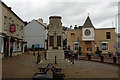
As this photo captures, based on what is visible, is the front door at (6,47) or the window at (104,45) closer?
the front door at (6,47)

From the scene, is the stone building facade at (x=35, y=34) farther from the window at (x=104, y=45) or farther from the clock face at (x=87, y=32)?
the window at (x=104, y=45)

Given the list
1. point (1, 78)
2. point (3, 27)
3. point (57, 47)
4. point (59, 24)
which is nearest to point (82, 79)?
point (1, 78)

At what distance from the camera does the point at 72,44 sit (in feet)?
107

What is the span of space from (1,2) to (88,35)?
20055 mm

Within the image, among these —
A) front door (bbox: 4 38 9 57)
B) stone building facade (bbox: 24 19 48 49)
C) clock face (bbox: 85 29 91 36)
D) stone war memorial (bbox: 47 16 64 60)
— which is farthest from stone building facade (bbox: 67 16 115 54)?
stone war memorial (bbox: 47 16 64 60)

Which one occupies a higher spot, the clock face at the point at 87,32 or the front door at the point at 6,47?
A: the clock face at the point at 87,32

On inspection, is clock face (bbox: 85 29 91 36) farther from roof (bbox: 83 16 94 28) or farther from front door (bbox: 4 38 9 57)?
front door (bbox: 4 38 9 57)

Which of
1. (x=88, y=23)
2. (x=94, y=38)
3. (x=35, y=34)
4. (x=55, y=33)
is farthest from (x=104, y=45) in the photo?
(x=35, y=34)

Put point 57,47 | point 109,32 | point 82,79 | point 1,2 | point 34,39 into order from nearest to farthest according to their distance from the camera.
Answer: point 82,79 < point 57,47 < point 1,2 < point 109,32 < point 34,39

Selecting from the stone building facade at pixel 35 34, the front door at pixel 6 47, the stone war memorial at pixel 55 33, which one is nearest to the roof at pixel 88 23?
the stone building facade at pixel 35 34

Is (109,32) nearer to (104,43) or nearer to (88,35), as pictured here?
(104,43)

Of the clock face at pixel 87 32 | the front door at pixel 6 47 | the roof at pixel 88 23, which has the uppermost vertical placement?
the roof at pixel 88 23

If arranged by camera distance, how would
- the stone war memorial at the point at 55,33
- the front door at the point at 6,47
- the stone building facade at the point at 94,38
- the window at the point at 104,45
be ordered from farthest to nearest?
the window at the point at 104,45
the stone building facade at the point at 94,38
the front door at the point at 6,47
the stone war memorial at the point at 55,33

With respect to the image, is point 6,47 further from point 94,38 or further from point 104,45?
point 104,45
